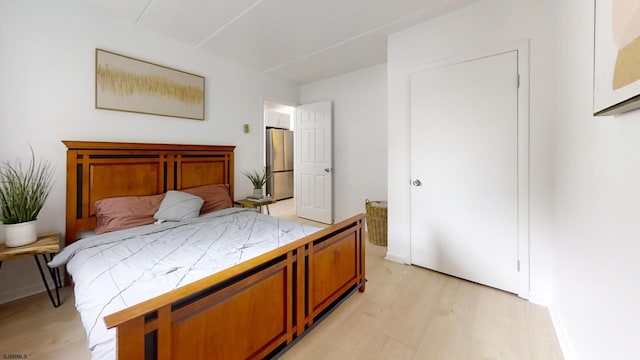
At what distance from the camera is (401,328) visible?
1644 millimetres

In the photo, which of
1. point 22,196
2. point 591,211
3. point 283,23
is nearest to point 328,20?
point 283,23

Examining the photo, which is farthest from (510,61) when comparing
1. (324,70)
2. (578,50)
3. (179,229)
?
(179,229)

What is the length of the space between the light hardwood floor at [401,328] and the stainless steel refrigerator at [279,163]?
4.16 meters

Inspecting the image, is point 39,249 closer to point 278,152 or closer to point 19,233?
point 19,233

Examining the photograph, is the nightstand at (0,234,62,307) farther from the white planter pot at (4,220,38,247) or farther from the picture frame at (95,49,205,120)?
the picture frame at (95,49,205,120)

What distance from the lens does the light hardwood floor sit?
1.44 m

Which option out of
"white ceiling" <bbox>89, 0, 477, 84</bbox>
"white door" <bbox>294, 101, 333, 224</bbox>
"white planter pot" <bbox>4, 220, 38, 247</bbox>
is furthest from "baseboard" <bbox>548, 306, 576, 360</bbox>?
"white planter pot" <bbox>4, 220, 38, 247</bbox>

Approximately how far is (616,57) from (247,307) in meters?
1.76

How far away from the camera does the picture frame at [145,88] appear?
7.65ft

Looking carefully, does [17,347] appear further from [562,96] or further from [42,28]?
[562,96]

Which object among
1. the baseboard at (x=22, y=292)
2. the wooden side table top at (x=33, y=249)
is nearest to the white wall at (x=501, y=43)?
the wooden side table top at (x=33, y=249)

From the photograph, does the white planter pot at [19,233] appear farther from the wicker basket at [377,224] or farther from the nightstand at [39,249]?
the wicker basket at [377,224]

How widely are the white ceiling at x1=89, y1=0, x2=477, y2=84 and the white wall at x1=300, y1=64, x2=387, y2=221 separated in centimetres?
44

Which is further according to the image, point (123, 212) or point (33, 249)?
point (123, 212)
